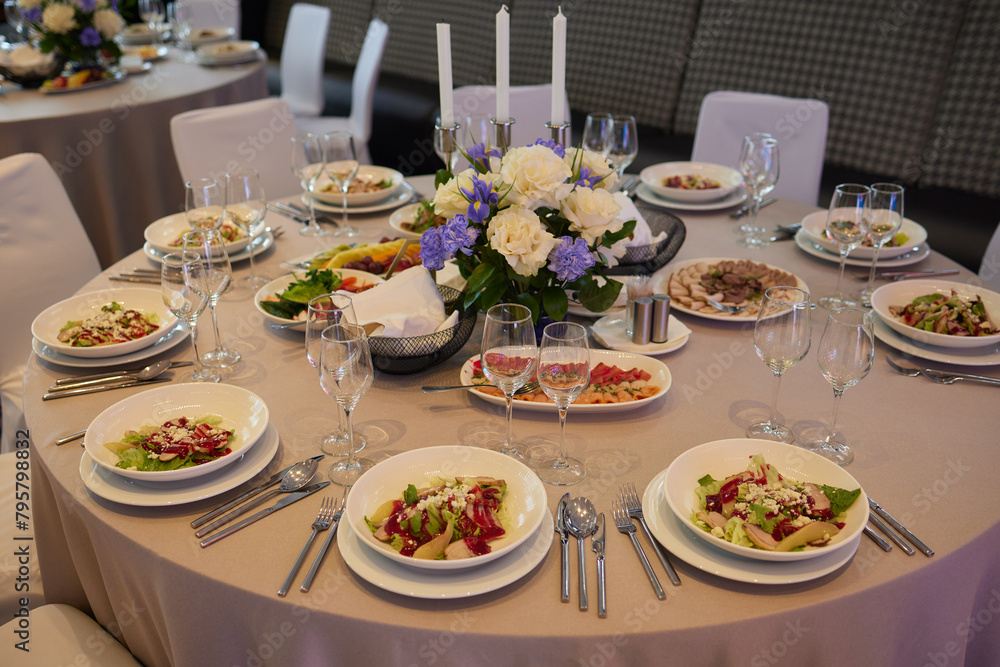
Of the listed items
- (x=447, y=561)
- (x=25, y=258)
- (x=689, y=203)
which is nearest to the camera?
(x=447, y=561)

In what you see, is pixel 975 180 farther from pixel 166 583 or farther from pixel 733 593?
pixel 166 583

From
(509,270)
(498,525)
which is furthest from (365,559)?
(509,270)

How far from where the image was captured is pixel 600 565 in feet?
3.50

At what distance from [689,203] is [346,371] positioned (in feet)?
4.79

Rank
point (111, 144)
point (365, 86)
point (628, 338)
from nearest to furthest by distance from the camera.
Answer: point (628, 338) < point (111, 144) < point (365, 86)

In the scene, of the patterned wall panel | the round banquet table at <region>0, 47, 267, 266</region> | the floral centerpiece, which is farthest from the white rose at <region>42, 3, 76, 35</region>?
→ the floral centerpiece

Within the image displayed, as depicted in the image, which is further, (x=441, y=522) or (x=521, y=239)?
(x=521, y=239)

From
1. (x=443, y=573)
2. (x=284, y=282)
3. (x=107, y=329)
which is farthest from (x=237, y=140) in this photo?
(x=443, y=573)

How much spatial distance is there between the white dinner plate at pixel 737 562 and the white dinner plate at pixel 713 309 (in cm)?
66

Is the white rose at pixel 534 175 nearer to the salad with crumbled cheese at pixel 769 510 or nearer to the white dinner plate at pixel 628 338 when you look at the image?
the white dinner plate at pixel 628 338

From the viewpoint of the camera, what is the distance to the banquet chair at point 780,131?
9.04ft

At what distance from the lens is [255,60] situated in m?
4.30

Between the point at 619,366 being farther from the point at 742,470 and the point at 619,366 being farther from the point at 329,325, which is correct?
the point at 329,325

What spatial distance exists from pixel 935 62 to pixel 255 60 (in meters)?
3.18
